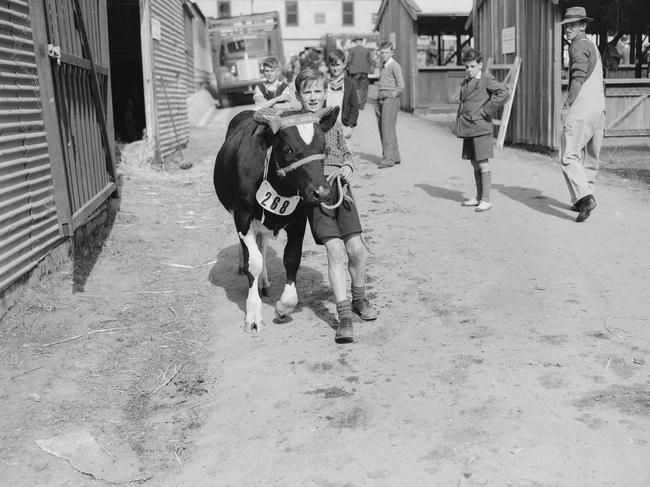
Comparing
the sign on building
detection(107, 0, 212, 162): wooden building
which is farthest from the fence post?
the sign on building

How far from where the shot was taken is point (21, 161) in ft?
22.1

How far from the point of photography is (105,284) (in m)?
7.54

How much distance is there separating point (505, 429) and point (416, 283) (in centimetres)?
295

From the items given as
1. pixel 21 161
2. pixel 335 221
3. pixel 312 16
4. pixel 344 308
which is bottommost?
pixel 344 308

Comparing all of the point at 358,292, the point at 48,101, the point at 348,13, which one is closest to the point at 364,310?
the point at 358,292

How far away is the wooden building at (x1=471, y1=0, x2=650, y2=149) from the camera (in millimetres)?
14305

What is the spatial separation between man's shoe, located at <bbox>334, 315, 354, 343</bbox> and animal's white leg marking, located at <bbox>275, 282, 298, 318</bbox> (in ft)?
2.01

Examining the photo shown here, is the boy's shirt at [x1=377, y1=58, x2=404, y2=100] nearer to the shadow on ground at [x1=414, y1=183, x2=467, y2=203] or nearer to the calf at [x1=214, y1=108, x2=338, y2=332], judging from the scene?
the shadow on ground at [x1=414, y1=183, x2=467, y2=203]

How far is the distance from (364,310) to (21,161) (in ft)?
11.1

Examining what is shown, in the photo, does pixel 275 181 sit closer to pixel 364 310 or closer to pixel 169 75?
pixel 364 310

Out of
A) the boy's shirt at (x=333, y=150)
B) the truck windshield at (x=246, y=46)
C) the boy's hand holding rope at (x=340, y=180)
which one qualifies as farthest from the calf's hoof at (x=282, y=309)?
the truck windshield at (x=246, y=46)

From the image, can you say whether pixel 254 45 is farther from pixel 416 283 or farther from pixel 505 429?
pixel 505 429

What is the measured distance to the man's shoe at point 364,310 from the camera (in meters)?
5.93

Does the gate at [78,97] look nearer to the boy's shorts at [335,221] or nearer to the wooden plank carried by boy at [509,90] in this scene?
the boy's shorts at [335,221]
